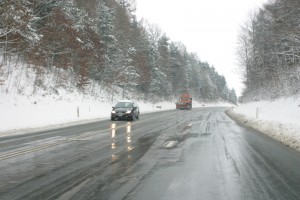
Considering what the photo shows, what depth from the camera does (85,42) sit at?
43.2m

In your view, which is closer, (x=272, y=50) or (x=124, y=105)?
(x=124, y=105)

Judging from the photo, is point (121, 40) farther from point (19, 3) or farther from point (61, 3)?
point (19, 3)

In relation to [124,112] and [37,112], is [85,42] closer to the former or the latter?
[37,112]

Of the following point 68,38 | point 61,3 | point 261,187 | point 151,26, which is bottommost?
point 261,187

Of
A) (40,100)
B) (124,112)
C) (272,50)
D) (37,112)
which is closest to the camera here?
(124,112)

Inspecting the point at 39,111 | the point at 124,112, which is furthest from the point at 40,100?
the point at 124,112

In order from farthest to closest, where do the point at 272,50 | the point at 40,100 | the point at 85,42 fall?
the point at 85,42 < the point at 272,50 < the point at 40,100

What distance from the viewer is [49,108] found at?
32844mm

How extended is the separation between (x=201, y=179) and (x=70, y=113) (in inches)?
1105

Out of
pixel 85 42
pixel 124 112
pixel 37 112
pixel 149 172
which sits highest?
pixel 85 42

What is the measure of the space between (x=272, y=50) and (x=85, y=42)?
70.7 feet

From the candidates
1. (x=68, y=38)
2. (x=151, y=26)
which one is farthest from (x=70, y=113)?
(x=151, y=26)

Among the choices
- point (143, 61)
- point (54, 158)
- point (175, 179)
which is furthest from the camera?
point (143, 61)

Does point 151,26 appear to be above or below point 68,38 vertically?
above
